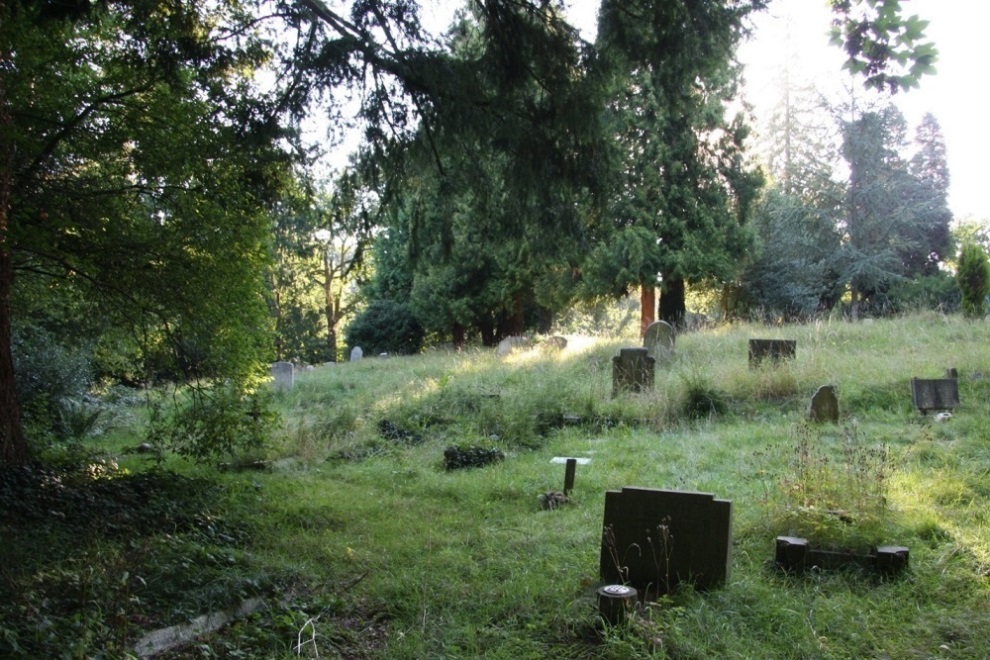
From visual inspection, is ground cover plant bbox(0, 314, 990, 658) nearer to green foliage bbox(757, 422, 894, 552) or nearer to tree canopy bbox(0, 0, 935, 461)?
green foliage bbox(757, 422, 894, 552)

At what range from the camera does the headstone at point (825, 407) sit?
9.66 metres

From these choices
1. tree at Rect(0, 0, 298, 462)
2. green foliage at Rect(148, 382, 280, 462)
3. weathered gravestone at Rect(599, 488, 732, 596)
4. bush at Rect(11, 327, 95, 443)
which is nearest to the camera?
weathered gravestone at Rect(599, 488, 732, 596)

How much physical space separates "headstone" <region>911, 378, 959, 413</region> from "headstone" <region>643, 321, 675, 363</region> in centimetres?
555

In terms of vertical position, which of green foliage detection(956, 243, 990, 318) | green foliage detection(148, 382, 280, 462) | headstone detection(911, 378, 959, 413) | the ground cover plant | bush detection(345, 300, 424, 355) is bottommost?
the ground cover plant

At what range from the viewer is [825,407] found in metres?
9.70

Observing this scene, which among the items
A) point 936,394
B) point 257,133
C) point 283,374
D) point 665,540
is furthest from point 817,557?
point 283,374

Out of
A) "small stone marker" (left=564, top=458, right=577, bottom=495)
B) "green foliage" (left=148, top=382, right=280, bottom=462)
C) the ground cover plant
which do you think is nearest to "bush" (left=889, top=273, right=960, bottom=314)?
the ground cover plant

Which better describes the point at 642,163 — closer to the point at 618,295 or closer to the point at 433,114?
the point at 618,295

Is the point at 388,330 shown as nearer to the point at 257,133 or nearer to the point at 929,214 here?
the point at 929,214

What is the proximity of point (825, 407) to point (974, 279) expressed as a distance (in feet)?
37.9

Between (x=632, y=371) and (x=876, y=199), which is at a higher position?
(x=876, y=199)

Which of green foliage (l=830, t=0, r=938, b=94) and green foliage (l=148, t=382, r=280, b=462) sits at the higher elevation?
green foliage (l=830, t=0, r=938, b=94)

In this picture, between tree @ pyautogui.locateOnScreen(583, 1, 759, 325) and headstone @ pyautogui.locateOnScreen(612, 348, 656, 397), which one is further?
tree @ pyautogui.locateOnScreen(583, 1, 759, 325)

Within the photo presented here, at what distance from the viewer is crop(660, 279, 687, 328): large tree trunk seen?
21750 mm
